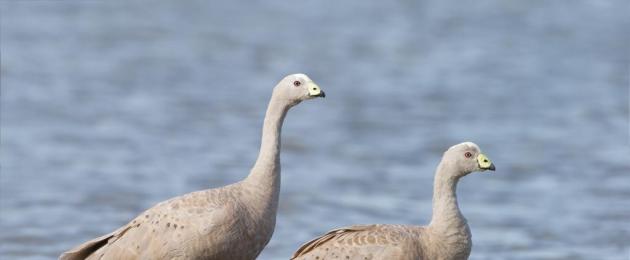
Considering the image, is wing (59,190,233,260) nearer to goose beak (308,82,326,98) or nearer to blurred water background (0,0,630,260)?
goose beak (308,82,326,98)

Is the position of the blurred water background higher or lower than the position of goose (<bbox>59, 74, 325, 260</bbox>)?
higher

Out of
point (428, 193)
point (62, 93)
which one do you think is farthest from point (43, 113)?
point (428, 193)

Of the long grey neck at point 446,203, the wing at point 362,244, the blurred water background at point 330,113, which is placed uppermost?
the blurred water background at point 330,113

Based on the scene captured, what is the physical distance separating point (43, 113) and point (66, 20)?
9.55 m

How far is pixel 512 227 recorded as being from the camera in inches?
719

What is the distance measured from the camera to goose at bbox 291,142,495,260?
39.5 feet

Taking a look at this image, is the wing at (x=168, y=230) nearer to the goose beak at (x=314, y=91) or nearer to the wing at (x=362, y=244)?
the wing at (x=362, y=244)

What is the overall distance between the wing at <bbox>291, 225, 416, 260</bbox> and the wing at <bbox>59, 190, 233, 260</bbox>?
0.84 m

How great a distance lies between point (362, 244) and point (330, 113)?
13.5 metres

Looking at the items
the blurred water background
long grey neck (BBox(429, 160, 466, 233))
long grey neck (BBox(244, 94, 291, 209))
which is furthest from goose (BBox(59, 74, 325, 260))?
the blurred water background

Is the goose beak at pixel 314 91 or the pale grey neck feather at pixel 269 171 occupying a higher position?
the goose beak at pixel 314 91

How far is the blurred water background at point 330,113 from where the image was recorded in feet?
61.4

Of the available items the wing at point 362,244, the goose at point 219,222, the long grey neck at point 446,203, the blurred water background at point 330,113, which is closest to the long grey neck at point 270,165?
the goose at point 219,222

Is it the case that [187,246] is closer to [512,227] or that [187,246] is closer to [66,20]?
[512,227]
